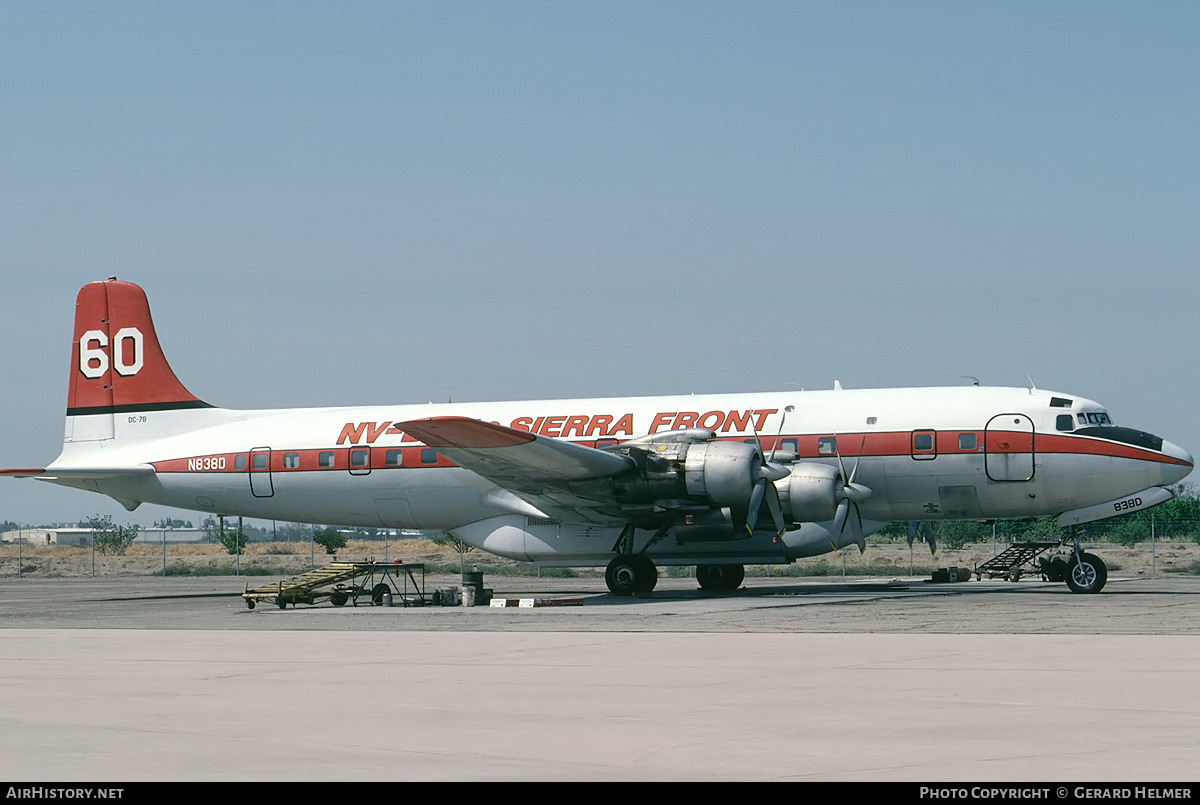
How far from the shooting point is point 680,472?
89.7ft

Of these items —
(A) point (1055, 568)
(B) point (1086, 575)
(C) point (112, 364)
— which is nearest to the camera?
(B) point (1086, 575)

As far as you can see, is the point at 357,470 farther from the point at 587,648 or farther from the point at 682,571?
the point at 682,571

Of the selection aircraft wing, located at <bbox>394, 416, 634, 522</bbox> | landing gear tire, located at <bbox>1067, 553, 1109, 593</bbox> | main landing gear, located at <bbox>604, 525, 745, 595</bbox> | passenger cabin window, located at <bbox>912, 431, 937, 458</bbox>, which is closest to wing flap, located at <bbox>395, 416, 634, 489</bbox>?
aircraft wing, located at <bbox>394, 416, 634, 522</bbox>

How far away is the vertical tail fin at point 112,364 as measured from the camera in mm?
35594

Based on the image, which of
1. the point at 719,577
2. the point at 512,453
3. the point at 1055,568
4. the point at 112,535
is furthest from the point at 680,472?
the point at 112,535

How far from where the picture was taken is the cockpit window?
27938 millimetres

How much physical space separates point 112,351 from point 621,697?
27.9 meters

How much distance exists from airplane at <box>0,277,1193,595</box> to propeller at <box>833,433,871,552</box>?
1.7 inches

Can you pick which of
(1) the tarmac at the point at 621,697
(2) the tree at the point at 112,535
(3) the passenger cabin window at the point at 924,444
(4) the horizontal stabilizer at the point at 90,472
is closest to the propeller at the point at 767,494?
(3) the passenger cabin window at the point at 924,444

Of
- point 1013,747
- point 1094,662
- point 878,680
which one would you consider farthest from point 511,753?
point 1094,662

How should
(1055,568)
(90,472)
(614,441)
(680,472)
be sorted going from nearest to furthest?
(680,472) → (614,441) → (1055,568) → (90,472)

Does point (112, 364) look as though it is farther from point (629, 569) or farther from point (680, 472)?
point (680, 472)

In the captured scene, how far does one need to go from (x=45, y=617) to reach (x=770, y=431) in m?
15.2
